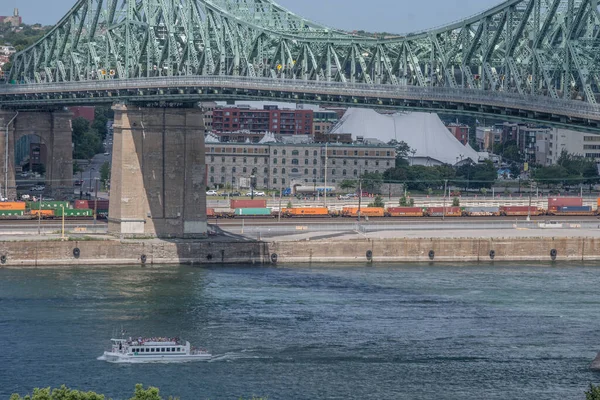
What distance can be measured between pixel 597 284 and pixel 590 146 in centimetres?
5738

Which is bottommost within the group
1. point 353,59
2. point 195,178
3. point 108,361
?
point 108,361

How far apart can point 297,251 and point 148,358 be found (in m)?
21.8

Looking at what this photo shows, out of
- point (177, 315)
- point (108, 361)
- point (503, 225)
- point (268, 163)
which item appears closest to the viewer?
point (108, 361)

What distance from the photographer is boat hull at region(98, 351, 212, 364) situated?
2002 inches

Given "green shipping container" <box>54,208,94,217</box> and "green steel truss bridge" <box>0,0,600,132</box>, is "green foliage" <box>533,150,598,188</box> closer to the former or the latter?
"green steel truss bridge" <box>0,0,600,132</box>

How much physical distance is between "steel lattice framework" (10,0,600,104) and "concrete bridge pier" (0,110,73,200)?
2616 mm

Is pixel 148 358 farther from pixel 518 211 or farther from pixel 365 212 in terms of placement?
pixel 518 211

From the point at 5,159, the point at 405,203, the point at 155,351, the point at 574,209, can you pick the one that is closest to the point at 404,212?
the point at 405,203

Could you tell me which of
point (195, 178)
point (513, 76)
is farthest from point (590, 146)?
point (513, 76)

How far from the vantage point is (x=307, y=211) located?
290 feet

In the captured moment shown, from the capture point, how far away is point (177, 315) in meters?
57.9

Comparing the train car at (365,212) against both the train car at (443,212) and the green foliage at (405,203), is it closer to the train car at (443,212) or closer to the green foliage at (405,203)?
the train car at (443,212)

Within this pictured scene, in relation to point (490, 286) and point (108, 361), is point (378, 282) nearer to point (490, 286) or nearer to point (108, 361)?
point (490, 286)

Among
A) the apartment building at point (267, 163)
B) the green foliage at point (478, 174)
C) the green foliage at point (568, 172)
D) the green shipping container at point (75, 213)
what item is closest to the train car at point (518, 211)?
the green foliage at point (568, 172)
